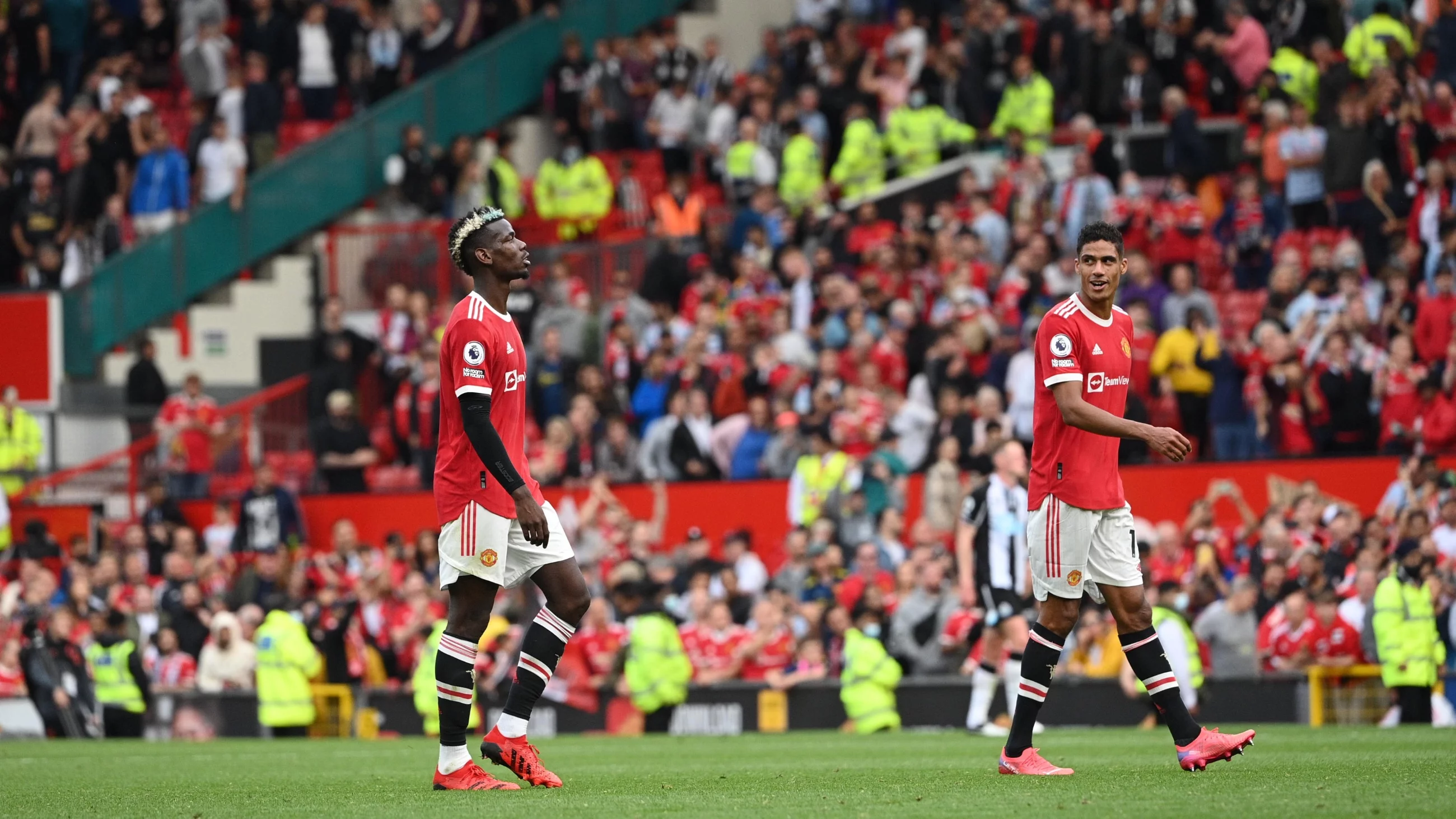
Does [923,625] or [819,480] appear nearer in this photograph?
[923,625]

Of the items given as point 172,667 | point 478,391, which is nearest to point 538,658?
point 478,391

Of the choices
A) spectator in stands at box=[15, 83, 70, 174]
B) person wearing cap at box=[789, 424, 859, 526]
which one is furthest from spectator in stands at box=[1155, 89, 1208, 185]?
spectator in stands at box=[15, 83, 70, 174]

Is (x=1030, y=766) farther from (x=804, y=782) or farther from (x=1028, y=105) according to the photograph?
(x=1028, y=105)

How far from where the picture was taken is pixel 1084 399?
1002 centimetres

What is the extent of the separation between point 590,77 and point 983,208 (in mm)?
7790

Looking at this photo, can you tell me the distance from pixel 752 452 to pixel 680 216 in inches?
228

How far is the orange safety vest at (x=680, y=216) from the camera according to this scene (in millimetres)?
28000

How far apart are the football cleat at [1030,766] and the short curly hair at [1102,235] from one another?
2.34 metres

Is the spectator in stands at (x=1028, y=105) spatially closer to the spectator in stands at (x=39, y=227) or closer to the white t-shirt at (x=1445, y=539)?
the white t-shirt at (x=1445, y=539)

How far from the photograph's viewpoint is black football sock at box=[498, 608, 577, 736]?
10.1 metres

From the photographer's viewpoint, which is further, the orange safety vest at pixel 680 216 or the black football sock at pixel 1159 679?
the orange safety vest at pixel 680 216

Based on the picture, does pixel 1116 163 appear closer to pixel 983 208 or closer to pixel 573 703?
pixel 983 208

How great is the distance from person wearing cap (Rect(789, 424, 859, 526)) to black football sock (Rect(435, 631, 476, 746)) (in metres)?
11.8

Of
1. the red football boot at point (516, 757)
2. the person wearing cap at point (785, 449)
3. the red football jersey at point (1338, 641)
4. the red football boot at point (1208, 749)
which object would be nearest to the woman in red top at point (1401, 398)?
the red football jersey at point (1338, 641)
